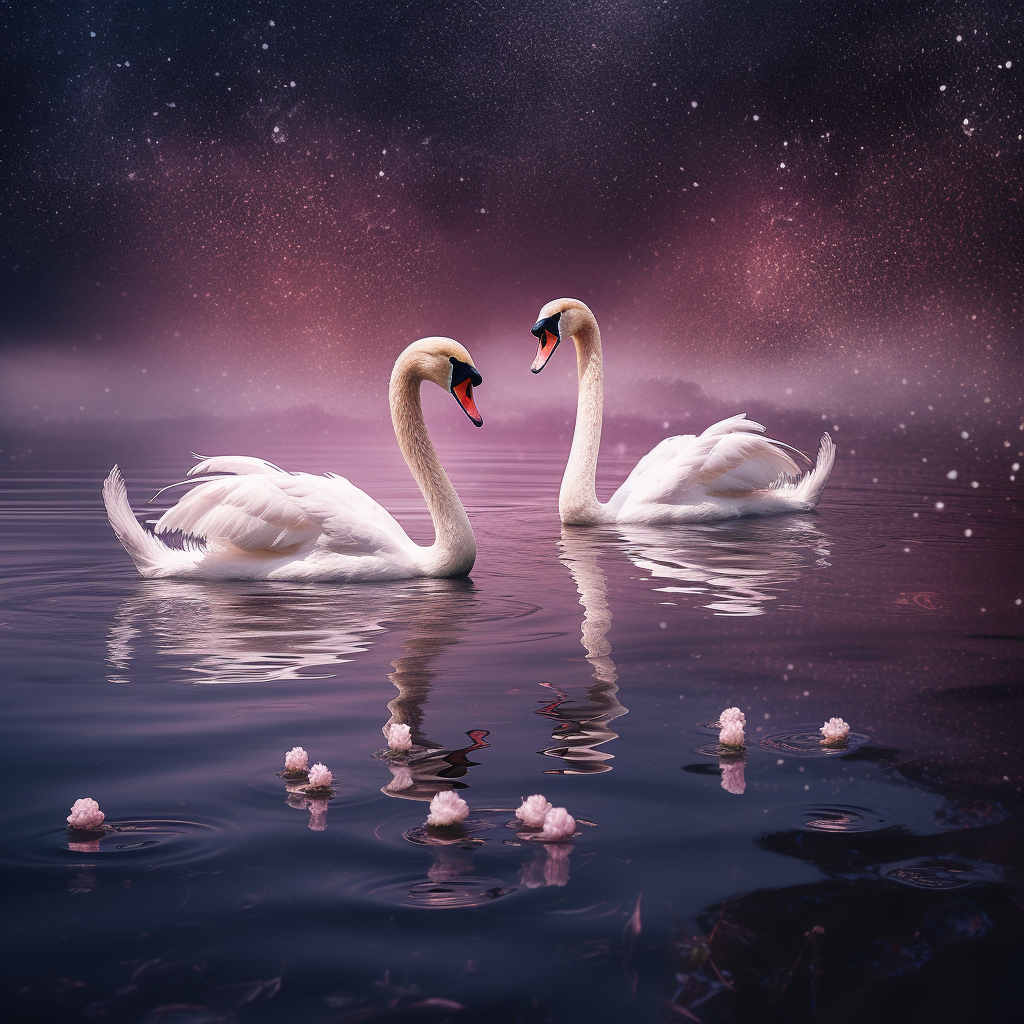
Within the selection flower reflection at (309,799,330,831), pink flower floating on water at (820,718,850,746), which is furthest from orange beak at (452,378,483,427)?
flower reflection at (309,799,330,831)

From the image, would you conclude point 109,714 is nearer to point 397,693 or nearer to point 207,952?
point 397,693

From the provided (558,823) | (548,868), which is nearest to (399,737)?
(558,823)

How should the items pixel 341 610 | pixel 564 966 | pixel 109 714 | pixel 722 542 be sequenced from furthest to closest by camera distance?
pixel 722 542
pixel 341 610
pixel 109 714
pixel 564 966

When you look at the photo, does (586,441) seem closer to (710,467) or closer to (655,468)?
(655,468)

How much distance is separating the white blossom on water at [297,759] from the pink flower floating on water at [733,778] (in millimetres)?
1412

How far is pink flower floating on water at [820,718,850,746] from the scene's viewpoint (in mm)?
4066

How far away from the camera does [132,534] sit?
24.0ft

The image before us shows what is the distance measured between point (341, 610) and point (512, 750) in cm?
284

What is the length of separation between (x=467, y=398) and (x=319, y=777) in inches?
166

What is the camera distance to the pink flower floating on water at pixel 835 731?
13.3 ft

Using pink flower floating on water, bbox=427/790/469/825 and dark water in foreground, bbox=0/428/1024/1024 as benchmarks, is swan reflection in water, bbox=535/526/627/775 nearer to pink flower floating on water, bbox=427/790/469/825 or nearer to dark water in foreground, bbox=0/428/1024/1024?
dark water in foreground, bbox=0/428/1024/1024

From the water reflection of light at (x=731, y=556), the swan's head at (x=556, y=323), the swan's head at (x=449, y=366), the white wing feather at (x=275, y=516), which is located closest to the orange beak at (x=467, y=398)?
the swan's head at (x=449, y=366)

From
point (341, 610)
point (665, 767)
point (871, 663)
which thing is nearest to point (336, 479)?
point (341, 610)

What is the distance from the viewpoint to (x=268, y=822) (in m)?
3.34
